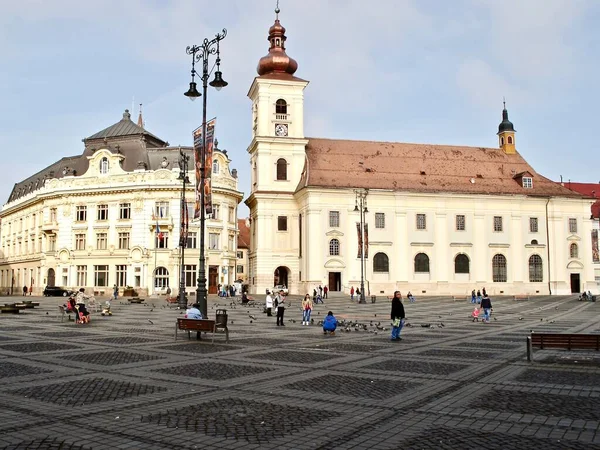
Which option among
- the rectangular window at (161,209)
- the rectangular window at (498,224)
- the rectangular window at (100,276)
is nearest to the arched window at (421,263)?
the rectangular window at (498,224)

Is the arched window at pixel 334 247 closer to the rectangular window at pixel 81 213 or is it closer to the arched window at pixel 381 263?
the arched window at pixel 381 263

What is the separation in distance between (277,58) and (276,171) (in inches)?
509

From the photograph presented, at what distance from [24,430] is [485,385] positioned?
7.80 metres

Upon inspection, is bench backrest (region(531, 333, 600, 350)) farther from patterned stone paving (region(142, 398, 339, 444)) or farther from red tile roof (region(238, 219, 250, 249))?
red tile roof (region(238, 219, 250, 249))

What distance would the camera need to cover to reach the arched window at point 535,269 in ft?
220

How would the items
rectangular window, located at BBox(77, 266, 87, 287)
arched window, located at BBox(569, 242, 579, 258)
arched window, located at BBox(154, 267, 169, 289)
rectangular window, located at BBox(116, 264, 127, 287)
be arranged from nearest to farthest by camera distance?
arched window, located at BBox(154, 267, 169, 289)
rectangular window, located at BBox(116, 264, 127, 287)
rectangular window, located at BBox(77, 266, 87, 287)
arched window, located at BBox(569, 242, 579, 258)

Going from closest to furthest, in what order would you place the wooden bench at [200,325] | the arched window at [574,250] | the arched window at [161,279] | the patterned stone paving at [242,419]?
the patterned stone paving at [242,419]
the wooden bench at [200,325]
the arched window at [161,279]
the arched window at [574,250]

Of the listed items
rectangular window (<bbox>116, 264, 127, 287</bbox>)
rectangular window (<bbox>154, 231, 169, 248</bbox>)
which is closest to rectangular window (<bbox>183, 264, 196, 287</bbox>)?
rectangular window (<bbox>154, 231, 169, 248</bbox>)

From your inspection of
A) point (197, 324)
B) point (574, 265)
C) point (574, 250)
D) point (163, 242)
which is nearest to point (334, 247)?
point (163, 242)

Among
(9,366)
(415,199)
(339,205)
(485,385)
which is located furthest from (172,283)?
(485,385)

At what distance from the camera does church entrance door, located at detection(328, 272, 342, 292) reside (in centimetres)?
6181

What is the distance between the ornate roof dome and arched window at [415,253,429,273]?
82.6 feet

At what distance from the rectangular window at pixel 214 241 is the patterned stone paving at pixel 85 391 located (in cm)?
5537

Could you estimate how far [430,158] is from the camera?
6912cm
